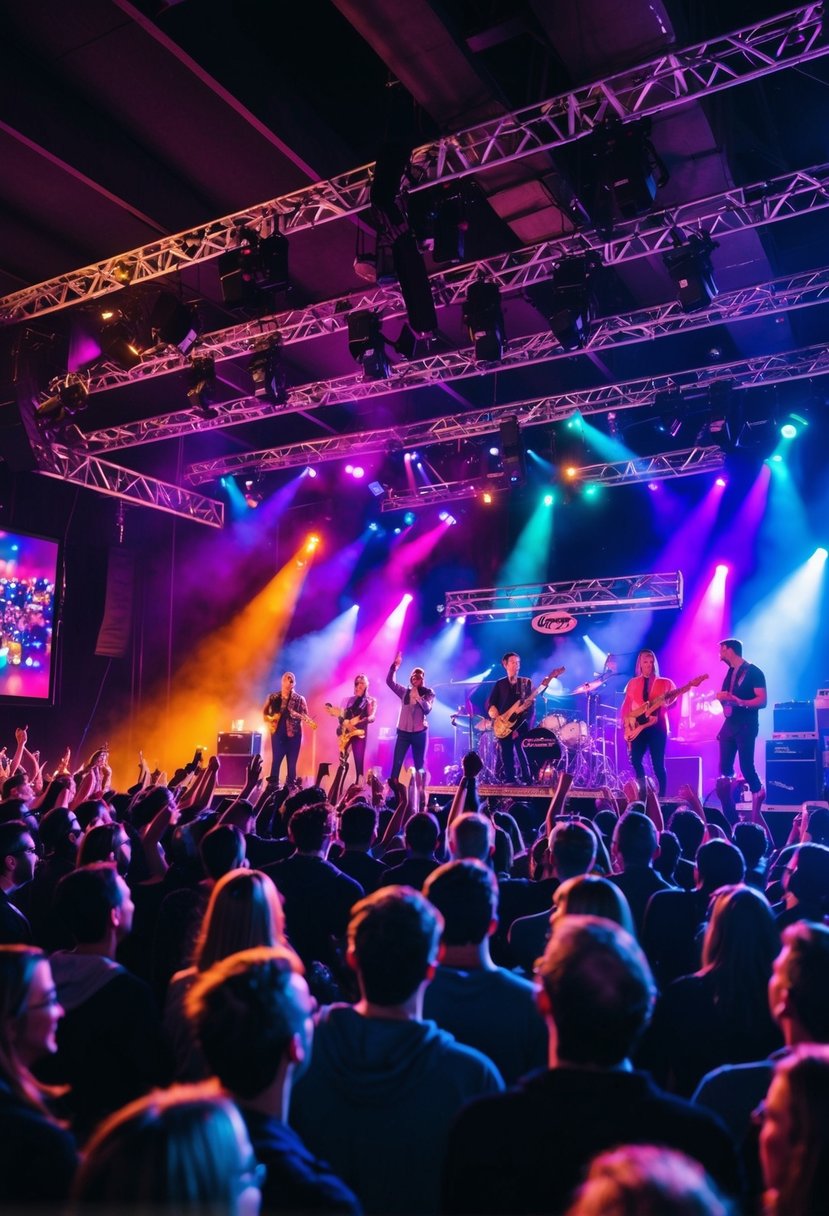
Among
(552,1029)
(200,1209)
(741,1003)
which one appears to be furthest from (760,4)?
(200,1209)

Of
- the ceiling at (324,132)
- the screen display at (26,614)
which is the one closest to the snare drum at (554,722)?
the ceiling at (324,132)

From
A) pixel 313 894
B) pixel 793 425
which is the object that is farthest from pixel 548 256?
pixel 313 894

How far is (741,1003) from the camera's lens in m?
2.71

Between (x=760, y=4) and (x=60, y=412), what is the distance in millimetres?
8893

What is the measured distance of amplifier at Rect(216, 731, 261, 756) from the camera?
14781mm

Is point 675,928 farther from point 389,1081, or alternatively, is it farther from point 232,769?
point 232,769

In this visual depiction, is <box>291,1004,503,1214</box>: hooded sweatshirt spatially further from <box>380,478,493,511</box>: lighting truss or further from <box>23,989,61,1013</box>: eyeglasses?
<box>380,478,493,511</box>: lighting truss

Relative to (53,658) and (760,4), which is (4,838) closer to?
(760,4)

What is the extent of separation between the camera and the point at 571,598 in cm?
1591

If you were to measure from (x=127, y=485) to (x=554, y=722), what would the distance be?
791 centimetres

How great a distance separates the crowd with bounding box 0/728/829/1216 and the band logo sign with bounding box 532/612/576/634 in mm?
11987

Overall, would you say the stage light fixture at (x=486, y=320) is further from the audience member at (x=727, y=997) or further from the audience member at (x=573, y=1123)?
the audience member at (x=573, y=1123)

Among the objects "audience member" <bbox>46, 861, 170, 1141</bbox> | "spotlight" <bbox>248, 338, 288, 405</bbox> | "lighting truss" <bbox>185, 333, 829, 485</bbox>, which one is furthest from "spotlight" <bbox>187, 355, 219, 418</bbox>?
"audience member" <bbox>46, 861, 170, 1141</bbox>

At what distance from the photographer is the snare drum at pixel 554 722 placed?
14.0 meters
